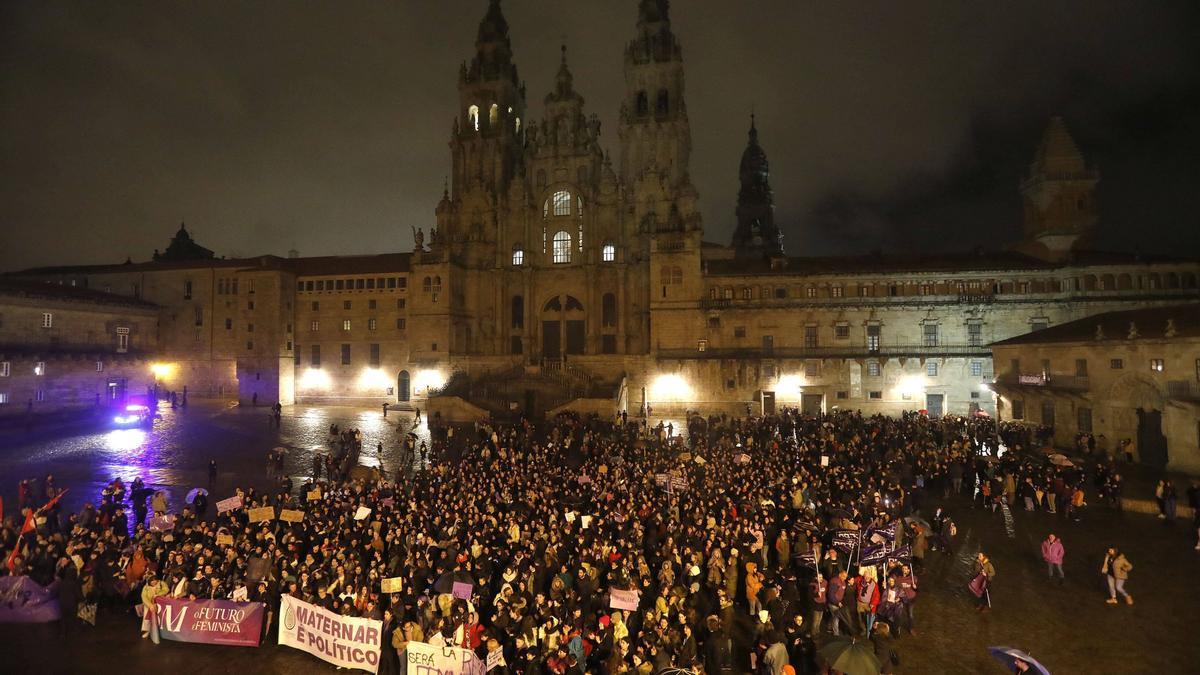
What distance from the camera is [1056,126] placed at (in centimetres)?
4694

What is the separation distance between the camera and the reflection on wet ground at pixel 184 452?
23.3 meters

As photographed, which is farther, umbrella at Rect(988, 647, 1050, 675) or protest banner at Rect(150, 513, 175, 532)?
protest banner at Rect(150, 513, 175, 532)

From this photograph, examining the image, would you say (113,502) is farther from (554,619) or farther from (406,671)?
(554,619)

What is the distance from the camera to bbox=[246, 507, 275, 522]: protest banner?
14.8 meters

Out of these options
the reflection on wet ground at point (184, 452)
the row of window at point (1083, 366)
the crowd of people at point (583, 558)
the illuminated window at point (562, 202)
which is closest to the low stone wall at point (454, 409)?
the reflection on wet ground at point (184, 452)

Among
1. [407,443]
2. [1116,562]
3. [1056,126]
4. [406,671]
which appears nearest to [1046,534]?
[1116,562]

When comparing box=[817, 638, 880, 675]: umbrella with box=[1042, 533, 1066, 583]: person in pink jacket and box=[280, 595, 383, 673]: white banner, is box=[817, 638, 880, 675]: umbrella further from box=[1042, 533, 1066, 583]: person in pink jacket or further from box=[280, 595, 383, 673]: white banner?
box=[1042, 533, 1066, 583]: person in pink jacket

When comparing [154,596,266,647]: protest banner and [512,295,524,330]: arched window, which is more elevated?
[512,295,524,330]: arched window

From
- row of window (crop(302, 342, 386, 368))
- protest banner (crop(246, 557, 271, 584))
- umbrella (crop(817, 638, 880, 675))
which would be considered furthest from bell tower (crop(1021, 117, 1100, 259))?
row of window (crop(302, 342, 386, 368))

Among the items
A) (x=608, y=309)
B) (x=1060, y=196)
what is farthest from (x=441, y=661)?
(x=1060, y=196)

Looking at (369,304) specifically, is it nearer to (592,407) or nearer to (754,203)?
(592,407)

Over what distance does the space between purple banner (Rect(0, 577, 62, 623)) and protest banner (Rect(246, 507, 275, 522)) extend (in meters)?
3.81

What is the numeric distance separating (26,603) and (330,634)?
Result: 24.1ft

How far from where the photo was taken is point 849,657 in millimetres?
8086
